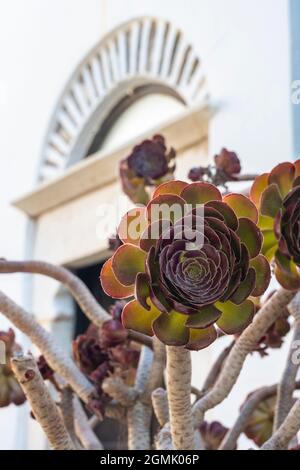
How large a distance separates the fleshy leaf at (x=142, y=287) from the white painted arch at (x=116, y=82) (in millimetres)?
1322

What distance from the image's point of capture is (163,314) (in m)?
0.45

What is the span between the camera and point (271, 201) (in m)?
0.53

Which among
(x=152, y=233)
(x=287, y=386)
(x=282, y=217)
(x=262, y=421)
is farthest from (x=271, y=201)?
(x=262, y=421)

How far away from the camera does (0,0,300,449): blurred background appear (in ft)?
4.74

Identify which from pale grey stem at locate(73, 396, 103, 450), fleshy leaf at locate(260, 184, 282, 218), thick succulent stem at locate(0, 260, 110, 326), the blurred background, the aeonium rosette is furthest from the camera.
Result: the blurred background

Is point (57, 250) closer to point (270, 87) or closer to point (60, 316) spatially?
point (60, 316)

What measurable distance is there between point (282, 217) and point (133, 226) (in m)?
0.10

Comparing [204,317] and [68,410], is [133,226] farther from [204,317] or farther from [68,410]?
[68,410]

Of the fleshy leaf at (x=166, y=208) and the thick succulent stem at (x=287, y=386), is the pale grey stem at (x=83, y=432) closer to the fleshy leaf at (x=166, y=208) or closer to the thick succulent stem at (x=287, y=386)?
the thick succulent stem at (x=287, y=386)

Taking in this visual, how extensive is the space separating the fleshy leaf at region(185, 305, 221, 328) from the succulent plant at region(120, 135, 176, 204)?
1.36 ft

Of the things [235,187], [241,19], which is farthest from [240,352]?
[241,19]

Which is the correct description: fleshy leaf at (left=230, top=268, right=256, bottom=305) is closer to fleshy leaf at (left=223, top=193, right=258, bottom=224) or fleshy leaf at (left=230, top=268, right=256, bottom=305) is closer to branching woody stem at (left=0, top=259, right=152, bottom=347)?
fleshy leaf at (left=223, top=193, right=258, bottom=224)

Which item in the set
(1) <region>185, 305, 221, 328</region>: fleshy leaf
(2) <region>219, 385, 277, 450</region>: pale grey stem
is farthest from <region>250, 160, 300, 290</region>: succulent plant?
(2) <region>219, 385, 277, 450</region>: pale grey stem

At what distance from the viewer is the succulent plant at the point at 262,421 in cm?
78
